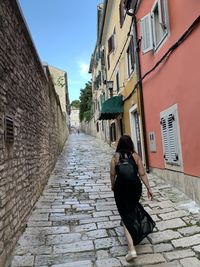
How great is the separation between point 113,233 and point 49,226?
1.11 m

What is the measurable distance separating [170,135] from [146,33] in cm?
318

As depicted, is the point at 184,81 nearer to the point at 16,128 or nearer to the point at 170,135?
the point at 170,135

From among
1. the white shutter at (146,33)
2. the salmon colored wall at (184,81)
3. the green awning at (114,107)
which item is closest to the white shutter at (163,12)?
the salmon colored wall at (184,81)

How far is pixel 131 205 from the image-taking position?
158 inches

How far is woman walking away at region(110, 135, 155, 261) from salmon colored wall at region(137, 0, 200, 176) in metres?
1.95

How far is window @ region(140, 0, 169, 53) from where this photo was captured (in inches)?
281

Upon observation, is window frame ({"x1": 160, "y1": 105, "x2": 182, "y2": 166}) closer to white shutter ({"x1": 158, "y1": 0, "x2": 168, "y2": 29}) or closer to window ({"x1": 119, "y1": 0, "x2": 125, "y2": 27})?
white shutter ({"x1": 158, "y1": 0, "x2": 168, "y2": 29})

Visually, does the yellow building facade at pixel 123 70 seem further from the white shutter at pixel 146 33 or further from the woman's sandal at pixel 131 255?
the woman's sandal at pixel 131 255

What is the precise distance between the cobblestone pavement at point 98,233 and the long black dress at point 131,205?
25 centimetres

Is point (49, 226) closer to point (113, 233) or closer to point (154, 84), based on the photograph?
point (113, 233)

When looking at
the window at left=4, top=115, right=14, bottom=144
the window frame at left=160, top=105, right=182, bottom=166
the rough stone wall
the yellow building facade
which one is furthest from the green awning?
the window at left=4, top=115, right=14, bottom=144

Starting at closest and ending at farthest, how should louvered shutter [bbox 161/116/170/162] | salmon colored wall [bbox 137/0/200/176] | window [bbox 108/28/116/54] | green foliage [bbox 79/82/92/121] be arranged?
1. salmon colored wall [bbox 137/0/200/176]
2. louvered shutter [bbox 161/116/170/162]
3. window [bbox 108/28/116/54]
4. green foliage [bbox 79/82/92/121]

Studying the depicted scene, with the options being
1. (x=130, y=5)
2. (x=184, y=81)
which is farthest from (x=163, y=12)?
(x=130, y=5)

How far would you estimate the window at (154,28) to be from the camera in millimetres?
7145
